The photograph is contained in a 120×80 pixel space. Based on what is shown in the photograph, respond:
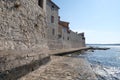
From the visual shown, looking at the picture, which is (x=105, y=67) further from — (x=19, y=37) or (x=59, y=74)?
(x=19, y=37)

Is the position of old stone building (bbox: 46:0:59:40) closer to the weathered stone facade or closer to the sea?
the sea

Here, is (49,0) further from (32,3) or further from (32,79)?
(32,79)

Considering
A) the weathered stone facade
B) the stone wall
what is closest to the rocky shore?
the weathered stone facade

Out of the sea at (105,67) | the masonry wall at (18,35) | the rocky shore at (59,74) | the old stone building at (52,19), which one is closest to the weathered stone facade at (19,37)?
the masonry wall at (18,35)

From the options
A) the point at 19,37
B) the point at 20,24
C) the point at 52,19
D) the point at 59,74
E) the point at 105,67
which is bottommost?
the point at 105,67

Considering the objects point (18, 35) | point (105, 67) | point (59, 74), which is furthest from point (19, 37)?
point (105, 67)

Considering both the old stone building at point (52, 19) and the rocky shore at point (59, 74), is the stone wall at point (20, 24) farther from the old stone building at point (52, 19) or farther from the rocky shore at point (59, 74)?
the old stone building at point (52, 19)

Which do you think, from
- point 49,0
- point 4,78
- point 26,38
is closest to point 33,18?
point 26,38

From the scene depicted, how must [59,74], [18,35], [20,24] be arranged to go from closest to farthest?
[18,35]
[20,24]
[59,74]

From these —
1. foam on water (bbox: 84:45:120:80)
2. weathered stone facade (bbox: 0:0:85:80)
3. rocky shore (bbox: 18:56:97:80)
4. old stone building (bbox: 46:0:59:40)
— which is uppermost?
old stone building (bbox: 46:0:59:40)

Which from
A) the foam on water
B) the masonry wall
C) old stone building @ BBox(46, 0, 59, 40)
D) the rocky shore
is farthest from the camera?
old stone building @ BBox(46, 0, 59, 40)

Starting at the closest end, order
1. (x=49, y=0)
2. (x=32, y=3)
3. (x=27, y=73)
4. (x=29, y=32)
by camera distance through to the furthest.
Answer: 1. (x=27, y=73)
2. (x=29, y=32)
3. (x=32, y=3)
4. (x=49, y=0)

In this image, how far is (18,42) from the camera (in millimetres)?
5828

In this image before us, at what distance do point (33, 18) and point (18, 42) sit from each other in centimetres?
219
